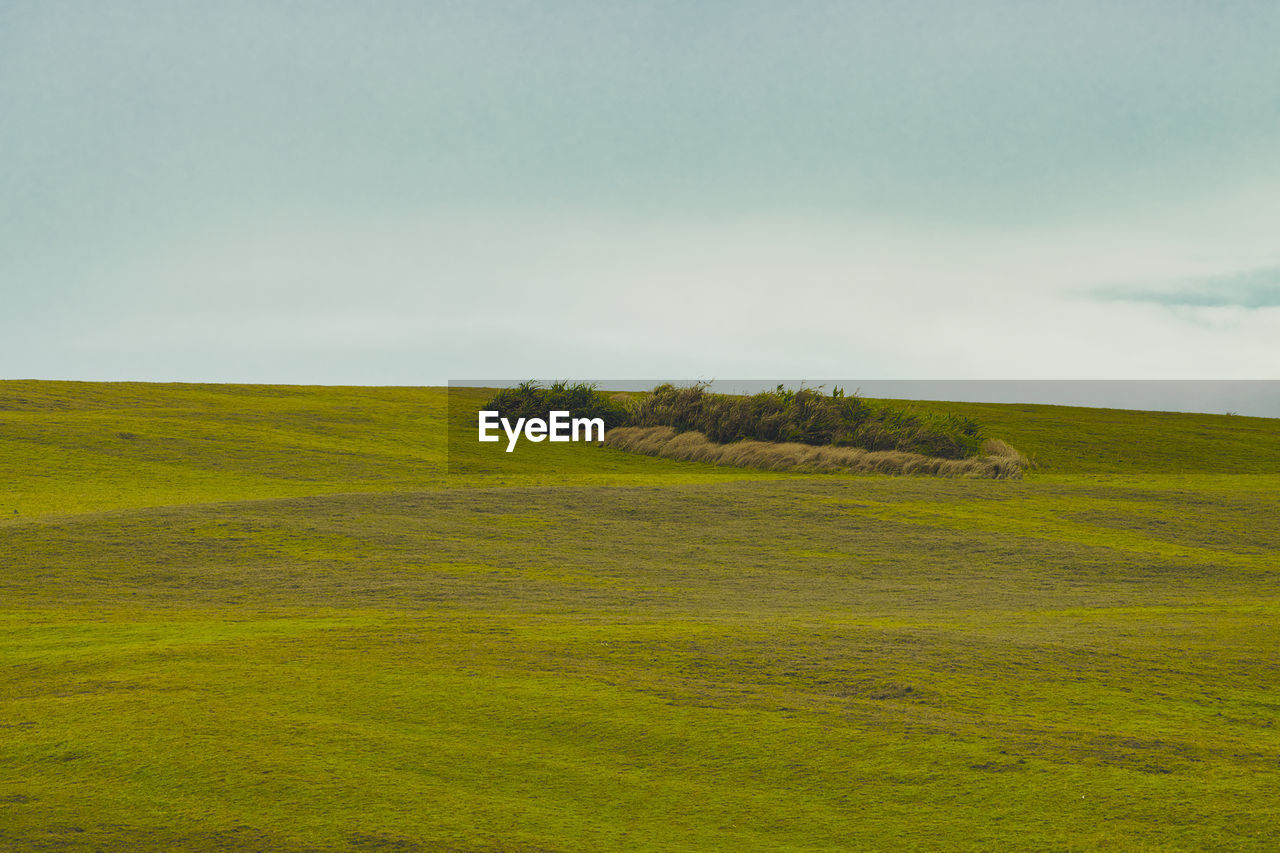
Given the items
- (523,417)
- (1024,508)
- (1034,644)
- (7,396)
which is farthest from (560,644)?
(7,396)

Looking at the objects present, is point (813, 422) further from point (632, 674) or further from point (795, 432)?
point (632, 674)

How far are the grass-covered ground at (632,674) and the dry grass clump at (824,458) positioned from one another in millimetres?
8888

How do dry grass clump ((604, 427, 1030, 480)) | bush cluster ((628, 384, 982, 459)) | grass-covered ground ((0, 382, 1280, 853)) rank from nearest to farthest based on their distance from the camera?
1. grass-covered ground ((0, 382, 1280, 853))
2. dry grass clump ((604, 427, 1030, 480))
3. bush cluster ((628, 384, 982, 459))

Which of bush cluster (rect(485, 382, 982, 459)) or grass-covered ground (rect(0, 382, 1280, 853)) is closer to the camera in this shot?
grass-covered ground (rect(0, 382, 1280, 853))

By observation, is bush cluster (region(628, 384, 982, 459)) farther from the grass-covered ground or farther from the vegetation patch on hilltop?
the grass-covered ground

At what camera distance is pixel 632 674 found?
9711 millimetres

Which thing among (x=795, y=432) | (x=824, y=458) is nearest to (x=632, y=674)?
(x=824, y=458)

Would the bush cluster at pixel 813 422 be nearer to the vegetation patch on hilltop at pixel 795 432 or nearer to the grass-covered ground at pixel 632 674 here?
the vegetation patch on hilltop at pixel 795 432

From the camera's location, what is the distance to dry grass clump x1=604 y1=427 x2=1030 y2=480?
34.2 meters

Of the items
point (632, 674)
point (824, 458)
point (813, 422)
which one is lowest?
point (632, 674)

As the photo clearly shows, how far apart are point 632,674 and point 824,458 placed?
26274 mm

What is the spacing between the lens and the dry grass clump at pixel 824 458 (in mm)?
34250

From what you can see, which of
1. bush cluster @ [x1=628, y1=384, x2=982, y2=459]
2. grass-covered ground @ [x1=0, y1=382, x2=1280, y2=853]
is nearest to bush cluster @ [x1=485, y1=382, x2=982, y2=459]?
bush cluster @ [x1=628, y1=384, x2=982, y2=459]

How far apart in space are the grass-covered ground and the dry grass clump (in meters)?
8.89
